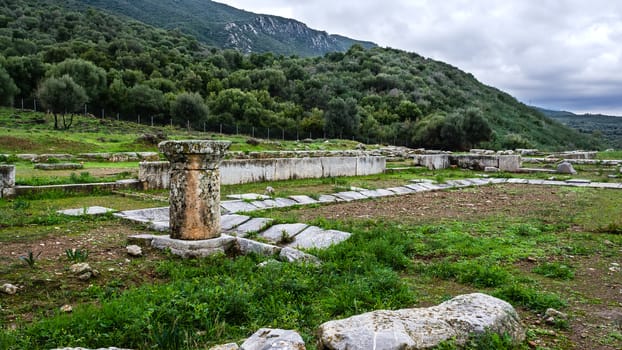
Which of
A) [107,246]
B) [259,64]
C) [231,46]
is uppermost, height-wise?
[231,46]

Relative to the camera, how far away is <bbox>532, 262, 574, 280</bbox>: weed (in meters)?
5.43

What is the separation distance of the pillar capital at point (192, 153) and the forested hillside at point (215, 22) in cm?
11886

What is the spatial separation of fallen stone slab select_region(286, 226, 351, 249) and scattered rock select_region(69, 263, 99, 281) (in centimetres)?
289

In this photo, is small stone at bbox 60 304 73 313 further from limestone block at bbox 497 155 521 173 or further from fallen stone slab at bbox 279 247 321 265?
limestone block at bbox 497 155 521 173

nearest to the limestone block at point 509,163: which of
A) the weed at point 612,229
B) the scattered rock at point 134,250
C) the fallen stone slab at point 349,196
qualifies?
the fallen stone slab at point 349,196

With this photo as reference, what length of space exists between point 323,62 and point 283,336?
336ft

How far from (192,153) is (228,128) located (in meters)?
49.4

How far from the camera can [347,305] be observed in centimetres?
434

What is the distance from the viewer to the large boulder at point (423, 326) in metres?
3.18

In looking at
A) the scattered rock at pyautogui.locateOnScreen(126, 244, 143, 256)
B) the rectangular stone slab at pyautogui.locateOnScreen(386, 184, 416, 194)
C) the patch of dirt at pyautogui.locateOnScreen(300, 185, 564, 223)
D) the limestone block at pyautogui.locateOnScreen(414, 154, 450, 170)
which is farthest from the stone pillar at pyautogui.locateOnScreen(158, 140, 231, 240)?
the limestone block at pyautogui.locateOnScreen(414, 154, 450, 170)

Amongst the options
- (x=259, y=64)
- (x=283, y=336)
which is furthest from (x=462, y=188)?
(x=259, y=64)

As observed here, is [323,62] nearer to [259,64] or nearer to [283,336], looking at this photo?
[259,64]

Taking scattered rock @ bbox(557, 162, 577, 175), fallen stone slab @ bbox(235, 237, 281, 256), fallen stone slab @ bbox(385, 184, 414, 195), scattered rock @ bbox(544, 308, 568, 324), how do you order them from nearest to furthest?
scattered rock @ bbox(544, 308, 568, 324) → fallen stone slab @ bbox(235, 237, 281, 256) → fallen stone slab @ bbox(385, 184, 414, 195) → scattered rock @ bbox(557, 162, 577, 175)

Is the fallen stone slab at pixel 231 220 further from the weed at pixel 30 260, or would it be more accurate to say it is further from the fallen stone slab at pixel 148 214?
the weed at pixel 30 260
